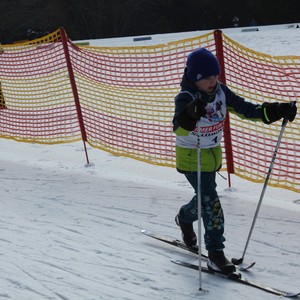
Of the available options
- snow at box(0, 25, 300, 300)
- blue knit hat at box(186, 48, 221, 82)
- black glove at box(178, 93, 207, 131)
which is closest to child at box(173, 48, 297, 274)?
blue knit hat at box(186, 48, 221, 82)

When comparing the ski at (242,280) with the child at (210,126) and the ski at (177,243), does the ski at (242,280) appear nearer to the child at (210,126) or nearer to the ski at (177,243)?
the child at (210,126)

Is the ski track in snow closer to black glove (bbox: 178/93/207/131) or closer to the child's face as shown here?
black glove (bbox: 178/93/207/131)

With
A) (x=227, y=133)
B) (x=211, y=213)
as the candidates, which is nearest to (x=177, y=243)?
(x=211, y=213)

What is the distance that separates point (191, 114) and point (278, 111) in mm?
751

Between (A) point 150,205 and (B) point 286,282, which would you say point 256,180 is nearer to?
(A) point 150,205

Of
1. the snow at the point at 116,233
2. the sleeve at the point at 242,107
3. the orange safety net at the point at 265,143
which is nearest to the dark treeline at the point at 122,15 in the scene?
the orange safety net at the point at 265,143

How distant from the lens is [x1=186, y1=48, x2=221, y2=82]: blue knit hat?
12.8 ft

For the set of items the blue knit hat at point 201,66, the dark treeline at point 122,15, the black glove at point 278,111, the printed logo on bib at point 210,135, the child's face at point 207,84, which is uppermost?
the blue knit hat at point 201,66

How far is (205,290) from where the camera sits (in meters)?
3.97

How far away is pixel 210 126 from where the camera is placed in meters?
4.20

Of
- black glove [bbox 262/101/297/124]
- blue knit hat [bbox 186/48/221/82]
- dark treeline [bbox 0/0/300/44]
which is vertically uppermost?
blue knit hat [bbox 186/48/221/82]

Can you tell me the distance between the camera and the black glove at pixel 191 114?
3664 millimetres

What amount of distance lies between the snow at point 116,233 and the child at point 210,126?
297 millimetres

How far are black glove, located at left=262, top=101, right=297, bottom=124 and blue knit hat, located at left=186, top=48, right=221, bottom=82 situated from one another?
0.47 m
